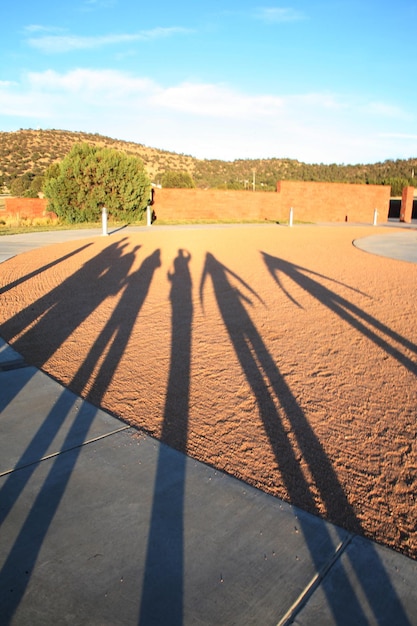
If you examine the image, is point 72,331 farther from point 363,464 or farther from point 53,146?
point 53,146

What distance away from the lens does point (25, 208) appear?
32.7 m

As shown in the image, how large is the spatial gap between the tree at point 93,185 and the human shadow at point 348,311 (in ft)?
61.3

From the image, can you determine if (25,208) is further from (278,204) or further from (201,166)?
(201,166)

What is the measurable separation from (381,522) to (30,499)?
2.12 meters

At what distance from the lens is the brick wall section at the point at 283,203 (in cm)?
3556

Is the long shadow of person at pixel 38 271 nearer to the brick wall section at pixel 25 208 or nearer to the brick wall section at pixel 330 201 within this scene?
the brick wall section at pixel 25 208

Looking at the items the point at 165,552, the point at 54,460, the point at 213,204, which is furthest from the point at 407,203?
the point at 165,552

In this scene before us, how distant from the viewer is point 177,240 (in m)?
21.0

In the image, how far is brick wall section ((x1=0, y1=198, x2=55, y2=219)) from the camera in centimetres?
3234

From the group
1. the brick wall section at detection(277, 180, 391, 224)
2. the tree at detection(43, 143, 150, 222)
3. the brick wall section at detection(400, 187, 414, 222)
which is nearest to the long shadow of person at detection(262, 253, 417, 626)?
the tree at detection(43, 143, 150, 222)

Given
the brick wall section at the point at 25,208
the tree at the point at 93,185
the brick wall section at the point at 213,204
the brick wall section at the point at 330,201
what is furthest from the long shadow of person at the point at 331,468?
the brick wall section at the point at 330,201

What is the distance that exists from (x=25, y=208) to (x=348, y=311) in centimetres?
2877

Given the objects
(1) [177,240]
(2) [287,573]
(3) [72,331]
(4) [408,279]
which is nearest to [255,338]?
(3) [72,331]

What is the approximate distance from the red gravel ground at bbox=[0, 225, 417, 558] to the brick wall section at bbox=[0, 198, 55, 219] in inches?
855
